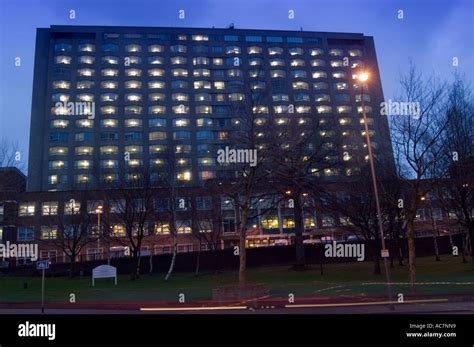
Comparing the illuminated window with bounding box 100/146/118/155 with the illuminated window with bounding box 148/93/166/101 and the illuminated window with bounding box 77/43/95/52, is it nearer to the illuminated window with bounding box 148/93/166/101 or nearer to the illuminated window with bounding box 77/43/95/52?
the illuminated window with bounding box 148/93/166/101

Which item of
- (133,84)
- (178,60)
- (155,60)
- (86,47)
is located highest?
(86,47)

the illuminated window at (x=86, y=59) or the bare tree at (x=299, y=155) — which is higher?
the illuminated window at (x=86, y=59)

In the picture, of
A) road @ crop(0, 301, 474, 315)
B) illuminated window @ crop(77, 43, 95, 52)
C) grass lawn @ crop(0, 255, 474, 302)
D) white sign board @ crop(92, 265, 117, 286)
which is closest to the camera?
road @ crop(0, 301, 474, 315)

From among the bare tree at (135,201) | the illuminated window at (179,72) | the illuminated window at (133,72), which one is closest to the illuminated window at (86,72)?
the illuminated window at (133,72)

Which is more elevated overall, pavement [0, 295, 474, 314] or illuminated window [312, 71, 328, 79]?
illuminated window [312, 71, 328, 79]

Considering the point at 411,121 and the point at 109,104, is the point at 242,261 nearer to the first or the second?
the point at 411,121

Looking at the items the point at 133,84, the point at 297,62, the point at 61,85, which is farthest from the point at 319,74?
the point at 61,85

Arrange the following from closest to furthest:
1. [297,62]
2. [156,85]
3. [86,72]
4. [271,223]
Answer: [271,223] < [86,72] < [156,85] < [297,62]

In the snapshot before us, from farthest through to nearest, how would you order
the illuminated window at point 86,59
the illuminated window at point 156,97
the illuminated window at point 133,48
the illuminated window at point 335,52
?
the illuminated window at point 335,52 < the illuminated window at point 133,48 < the illuminated window at point 86,59 < the illuminated window at point 156,97

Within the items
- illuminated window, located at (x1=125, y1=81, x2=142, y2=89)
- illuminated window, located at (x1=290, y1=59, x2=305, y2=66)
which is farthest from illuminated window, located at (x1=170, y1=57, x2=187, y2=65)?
illuminated window, located at (x1=290, y1=59, x2=305, y2=66)

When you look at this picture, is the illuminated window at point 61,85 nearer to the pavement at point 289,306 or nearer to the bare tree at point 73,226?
the bare tree at point 73,226

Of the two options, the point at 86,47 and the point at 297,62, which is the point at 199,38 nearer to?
the point at 297,62

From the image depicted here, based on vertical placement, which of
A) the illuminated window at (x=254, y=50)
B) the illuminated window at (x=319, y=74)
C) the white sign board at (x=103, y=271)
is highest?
the illuminated window at (x=254, y=50)

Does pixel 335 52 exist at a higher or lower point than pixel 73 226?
higher
